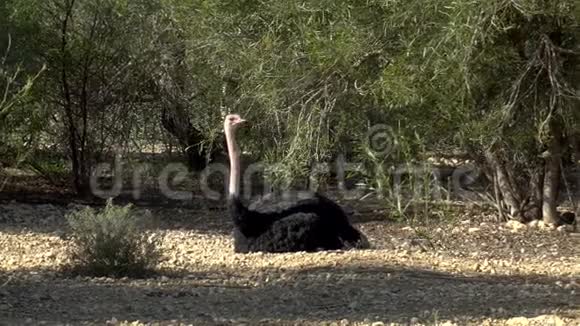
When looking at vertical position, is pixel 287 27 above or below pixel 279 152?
above

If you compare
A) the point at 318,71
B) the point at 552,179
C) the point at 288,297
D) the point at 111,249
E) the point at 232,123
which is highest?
the point at 318,71

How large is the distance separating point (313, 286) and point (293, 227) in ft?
6.97

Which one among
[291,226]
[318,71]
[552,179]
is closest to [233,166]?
[291,226]

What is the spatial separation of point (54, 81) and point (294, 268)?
7082 millimetres

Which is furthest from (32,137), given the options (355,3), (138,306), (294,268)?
(138,306)

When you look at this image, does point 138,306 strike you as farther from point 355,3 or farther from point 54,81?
point 54,81

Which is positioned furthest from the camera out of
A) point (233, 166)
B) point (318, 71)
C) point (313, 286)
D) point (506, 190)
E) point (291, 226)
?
point (506, 190)

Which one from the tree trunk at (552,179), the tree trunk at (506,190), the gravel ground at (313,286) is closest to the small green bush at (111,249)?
the gravel ground at (313,286)

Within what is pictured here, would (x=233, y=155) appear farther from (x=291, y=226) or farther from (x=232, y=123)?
(x=291, y=226)

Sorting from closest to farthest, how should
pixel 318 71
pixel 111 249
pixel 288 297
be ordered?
pixel 288 297, pixel 111 249, pixel 318 71

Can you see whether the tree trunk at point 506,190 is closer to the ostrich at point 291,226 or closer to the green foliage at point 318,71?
the green foliage at point 318,71

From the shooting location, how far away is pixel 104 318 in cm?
734

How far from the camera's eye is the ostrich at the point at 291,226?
35.2 ft

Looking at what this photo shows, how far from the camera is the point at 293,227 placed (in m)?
10.8
